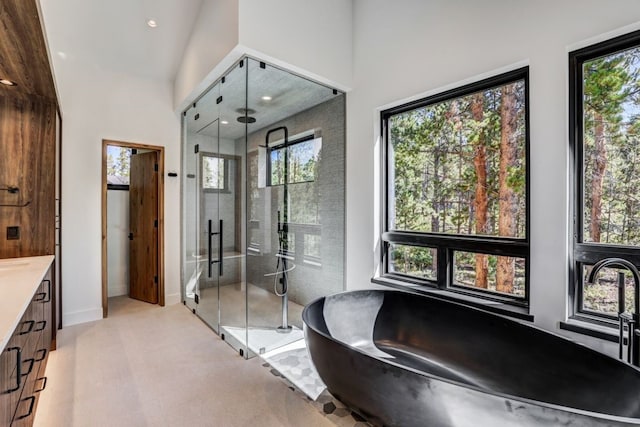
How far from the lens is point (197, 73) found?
343 centimetres

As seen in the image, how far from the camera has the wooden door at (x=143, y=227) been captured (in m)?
4.33

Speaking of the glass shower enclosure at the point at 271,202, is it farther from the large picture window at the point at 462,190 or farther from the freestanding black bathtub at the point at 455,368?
the freestanding black bathtub at the point at 455,368

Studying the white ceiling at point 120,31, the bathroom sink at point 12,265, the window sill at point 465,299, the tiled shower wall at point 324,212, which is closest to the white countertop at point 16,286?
the bathroom sink at point 12,265

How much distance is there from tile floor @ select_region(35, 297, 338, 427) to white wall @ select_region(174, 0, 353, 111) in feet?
8.81

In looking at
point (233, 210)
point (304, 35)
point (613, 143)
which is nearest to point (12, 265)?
point (233, 210)

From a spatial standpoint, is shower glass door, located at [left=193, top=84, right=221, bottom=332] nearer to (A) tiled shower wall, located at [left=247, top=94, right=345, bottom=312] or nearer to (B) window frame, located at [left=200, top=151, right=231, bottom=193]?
(B) window frame, located at [left=200, top=151, right=231, bottom=193]

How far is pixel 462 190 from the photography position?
2.55m

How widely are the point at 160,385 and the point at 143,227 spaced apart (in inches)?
106

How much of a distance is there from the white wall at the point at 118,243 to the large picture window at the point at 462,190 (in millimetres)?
3991

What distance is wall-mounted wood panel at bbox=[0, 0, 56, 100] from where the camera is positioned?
1549 millimetres

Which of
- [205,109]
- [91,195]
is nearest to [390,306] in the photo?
[205,109]

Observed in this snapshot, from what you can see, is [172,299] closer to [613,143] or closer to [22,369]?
[22,369]

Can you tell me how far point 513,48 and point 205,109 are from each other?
315 centimetres

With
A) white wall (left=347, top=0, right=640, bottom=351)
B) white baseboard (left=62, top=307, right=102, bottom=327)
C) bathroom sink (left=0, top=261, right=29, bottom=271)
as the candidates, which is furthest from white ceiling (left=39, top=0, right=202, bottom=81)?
white baseboard (left=62, top=307, right=102, bottom=327)
